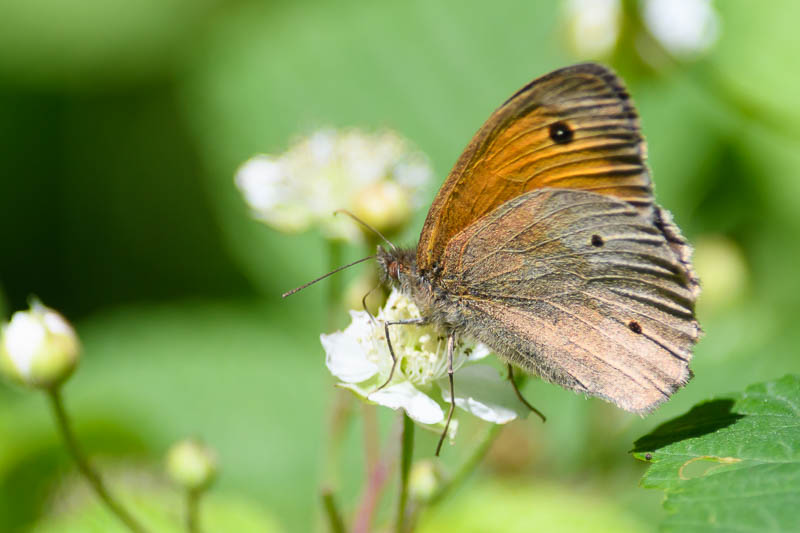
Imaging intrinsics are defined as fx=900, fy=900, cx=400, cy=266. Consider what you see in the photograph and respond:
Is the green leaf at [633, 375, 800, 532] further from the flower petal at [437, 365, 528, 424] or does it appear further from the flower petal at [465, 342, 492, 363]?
the flower petal at [465, 342, 492, 363]

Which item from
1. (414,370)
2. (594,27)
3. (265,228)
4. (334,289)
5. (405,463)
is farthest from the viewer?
(265,228)

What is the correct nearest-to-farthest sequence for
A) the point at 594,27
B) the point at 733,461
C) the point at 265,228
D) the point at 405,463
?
1. the point at 733,461
2. the point at 405,463
3. the point at 594,27
4. the point at 265,228

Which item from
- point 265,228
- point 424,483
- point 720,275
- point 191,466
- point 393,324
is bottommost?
point 720,275

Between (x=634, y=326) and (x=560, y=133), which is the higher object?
(x=560, y=133)

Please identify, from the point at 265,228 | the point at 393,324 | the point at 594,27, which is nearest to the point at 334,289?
the point at 393,324

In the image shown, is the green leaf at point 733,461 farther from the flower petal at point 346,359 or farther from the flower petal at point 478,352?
the flower petal at point 346,359

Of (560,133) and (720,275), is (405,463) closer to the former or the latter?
(560,133)

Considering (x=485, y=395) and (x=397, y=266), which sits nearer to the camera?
(x=485, y=395)
